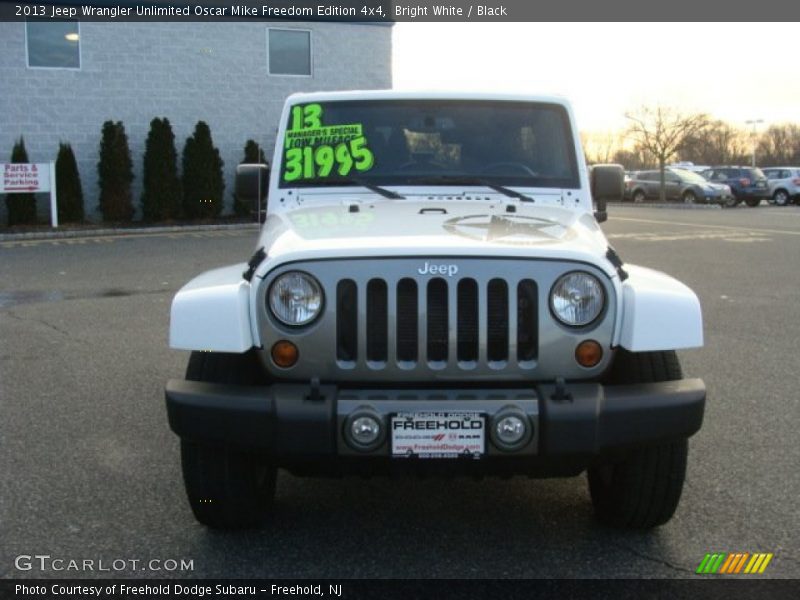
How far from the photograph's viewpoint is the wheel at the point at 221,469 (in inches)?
137

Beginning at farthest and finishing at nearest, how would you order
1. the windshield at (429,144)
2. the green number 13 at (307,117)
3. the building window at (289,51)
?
the building window at (289,51), the green number 13 at (307,117), the windshield at (429,144)

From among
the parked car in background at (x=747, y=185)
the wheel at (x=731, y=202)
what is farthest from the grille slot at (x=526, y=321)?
the parked car in background at (x=747, y=185)

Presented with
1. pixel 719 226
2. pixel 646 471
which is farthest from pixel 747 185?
pixel 646 471

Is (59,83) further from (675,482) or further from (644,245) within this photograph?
(675,482)

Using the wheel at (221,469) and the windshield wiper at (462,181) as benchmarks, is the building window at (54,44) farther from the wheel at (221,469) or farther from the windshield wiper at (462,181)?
the wheel at (221,469)

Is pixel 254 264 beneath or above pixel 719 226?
above

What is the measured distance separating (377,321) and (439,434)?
0.45m

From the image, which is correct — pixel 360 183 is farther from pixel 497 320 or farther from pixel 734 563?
pixel 734 563

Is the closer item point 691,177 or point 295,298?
point 295,298

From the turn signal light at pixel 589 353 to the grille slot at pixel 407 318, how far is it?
1.89ft

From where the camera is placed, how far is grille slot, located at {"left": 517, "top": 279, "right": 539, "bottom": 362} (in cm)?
331

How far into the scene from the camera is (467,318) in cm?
332

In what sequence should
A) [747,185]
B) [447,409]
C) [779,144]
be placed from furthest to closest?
[779,144]
[747,185]
[447,409]

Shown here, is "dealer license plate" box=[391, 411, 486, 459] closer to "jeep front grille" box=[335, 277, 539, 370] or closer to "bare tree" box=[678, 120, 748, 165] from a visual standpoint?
"jeep front grille" box=[335, 277, 539, 370]
